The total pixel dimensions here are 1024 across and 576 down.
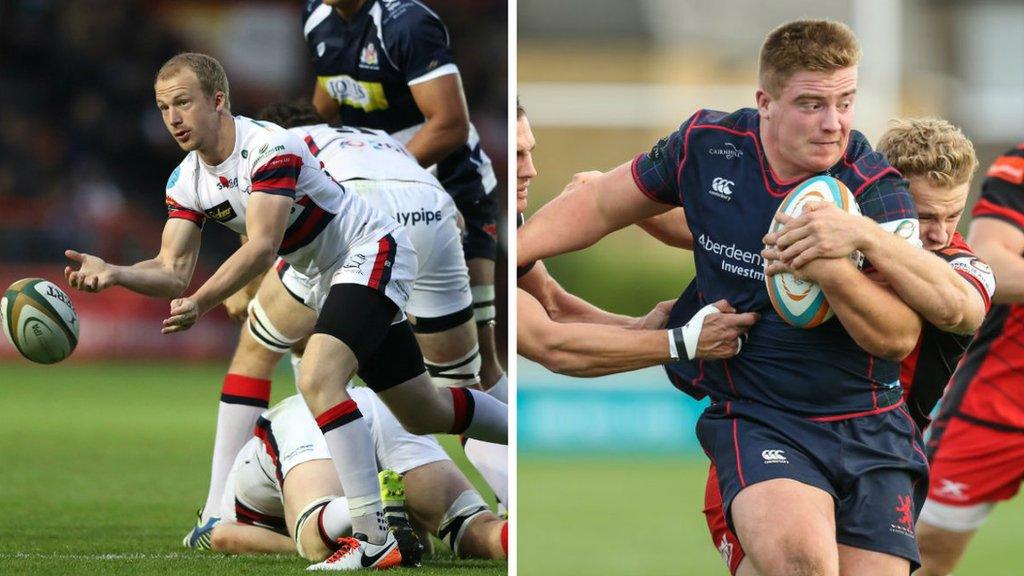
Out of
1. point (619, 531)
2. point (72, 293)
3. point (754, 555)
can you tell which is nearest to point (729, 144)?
point (754, 555)

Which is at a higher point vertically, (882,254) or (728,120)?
(728,120)

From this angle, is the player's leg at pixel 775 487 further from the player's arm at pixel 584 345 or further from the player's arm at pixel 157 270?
the player's arm at pixel 157 270

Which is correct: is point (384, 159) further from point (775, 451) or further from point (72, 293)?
point (72, 293)

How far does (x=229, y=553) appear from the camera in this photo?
207 inches

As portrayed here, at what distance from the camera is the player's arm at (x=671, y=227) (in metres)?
4.53

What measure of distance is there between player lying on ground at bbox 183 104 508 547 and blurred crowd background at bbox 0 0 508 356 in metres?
10.1

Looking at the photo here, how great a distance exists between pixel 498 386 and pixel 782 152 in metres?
2.97

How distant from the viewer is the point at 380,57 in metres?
6.38

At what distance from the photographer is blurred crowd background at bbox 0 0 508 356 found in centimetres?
1647

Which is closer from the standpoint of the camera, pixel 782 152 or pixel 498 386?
pixel 782 152

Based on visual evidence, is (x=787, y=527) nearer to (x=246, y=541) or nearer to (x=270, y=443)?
(x=270, y=443)

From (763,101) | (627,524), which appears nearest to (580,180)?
(763,101)

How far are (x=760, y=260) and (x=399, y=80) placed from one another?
301 cm

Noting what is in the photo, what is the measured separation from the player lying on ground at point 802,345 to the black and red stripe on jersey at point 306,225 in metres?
1.54
